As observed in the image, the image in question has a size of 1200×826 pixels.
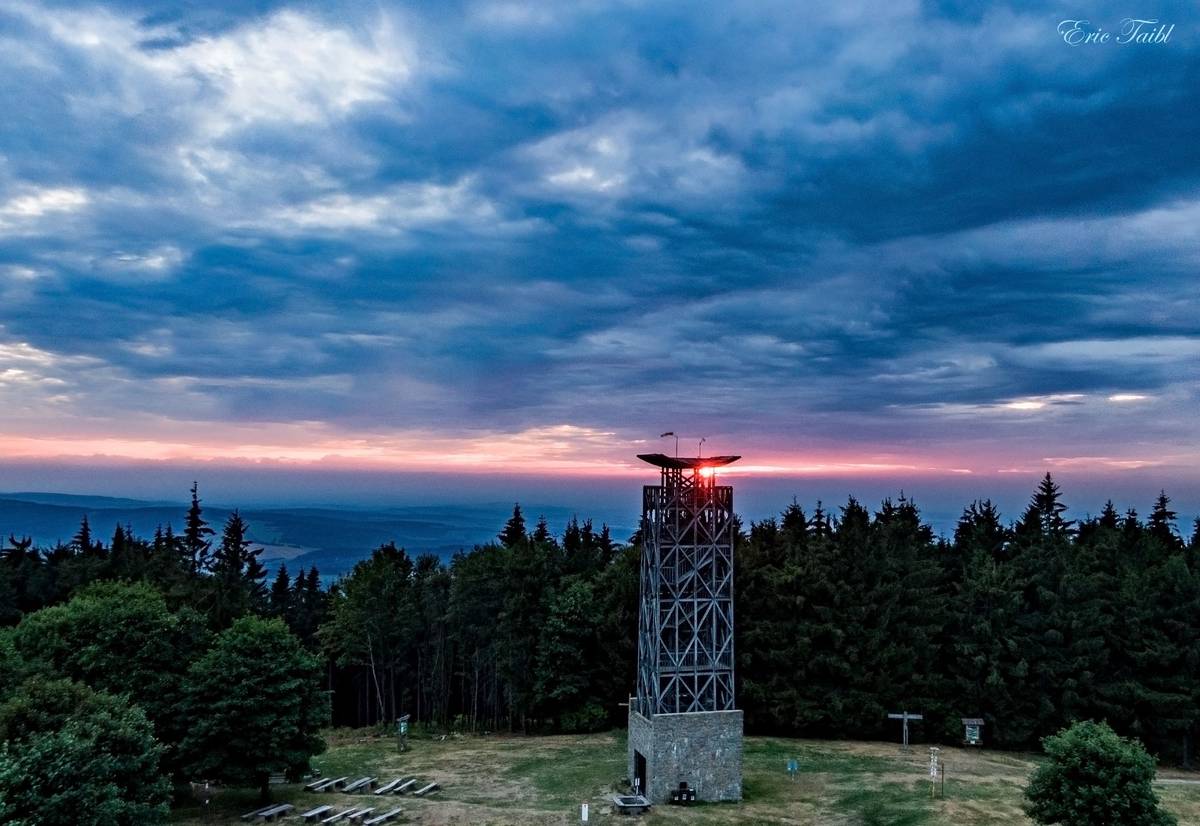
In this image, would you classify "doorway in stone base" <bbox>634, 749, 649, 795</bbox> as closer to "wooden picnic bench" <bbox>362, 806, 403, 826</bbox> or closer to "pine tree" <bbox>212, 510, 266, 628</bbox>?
"wooden picnic bench" <bbox>362, 806, 403, 826</bbox>

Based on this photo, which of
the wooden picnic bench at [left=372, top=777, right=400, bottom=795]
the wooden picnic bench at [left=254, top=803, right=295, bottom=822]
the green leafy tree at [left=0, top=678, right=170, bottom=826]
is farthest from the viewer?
the wooden picnic bench at [left=372, top=777, right=400, bottom=795]

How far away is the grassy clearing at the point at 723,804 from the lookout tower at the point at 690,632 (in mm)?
1820

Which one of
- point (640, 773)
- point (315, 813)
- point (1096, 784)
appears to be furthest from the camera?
point (640, 773)

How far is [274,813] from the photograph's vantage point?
28.3 meters

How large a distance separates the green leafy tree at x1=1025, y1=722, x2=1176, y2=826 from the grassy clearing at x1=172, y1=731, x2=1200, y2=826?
21.3ft

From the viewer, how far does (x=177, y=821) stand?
28.0 m

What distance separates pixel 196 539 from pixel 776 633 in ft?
167

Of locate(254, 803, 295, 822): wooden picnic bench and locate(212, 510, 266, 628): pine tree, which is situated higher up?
locate(212, 510, 266, 628): pine tree

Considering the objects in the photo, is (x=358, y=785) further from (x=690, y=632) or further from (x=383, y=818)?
(x=690, y=632)

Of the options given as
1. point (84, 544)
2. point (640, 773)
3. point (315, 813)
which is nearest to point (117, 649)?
point (315, 813)

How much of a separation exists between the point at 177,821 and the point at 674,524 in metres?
22.7

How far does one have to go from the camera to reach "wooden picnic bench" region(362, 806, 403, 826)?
2673 centimetres

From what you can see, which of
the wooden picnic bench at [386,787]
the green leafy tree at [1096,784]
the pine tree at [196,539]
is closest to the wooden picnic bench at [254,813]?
the wooden picnic bench at [386,787]

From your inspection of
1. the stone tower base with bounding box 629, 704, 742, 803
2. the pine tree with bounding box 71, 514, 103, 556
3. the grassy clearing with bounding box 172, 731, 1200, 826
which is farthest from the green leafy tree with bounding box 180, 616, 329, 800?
the pine tree with bounding box 71, 514, 103, 556
